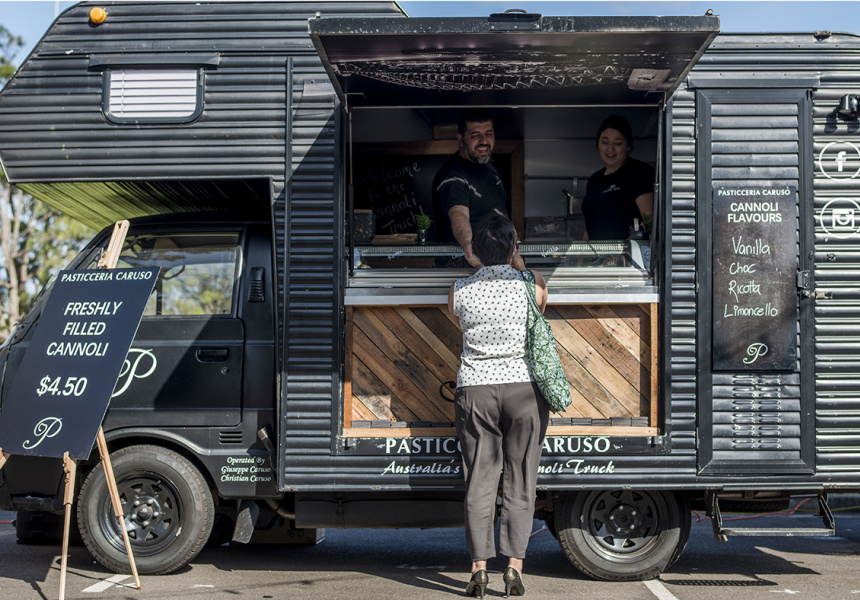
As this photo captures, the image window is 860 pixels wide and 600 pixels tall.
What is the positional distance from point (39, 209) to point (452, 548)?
67.7ft

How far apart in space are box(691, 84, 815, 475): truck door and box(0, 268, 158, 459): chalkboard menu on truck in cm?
322

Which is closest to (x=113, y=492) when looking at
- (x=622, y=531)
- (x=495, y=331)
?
(x=495, y=331)

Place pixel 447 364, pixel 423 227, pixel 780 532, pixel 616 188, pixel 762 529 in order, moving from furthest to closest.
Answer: pixel 616 188 < pixel 423 227 < pixel 447 364 < pixel 762 529 < pixel 780 532

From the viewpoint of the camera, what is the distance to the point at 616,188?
210 inches


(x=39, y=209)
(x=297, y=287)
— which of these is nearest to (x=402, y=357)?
(x=297, y=287)

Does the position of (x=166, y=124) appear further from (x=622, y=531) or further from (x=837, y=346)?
(x=837, y=346)

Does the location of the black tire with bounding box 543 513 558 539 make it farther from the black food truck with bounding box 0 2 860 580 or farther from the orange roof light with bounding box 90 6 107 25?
the orange roof light with bounding box 90 6 107 25

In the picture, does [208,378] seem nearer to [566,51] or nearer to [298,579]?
[298,579]

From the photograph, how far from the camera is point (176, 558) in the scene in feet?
15.6

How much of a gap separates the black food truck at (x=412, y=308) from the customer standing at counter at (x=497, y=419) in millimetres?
296

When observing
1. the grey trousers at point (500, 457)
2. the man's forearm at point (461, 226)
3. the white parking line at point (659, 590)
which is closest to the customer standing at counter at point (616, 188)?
the man's forearm at point (461, 226)

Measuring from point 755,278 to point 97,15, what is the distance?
4162 millimetres

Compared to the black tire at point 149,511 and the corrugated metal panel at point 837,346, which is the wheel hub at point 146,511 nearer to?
the black tire at point 149,511

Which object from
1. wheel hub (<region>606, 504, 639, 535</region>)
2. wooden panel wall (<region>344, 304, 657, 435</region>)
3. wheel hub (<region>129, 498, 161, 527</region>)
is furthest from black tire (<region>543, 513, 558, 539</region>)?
wheel hub (<region>129, 498, 161, 527</region>)
